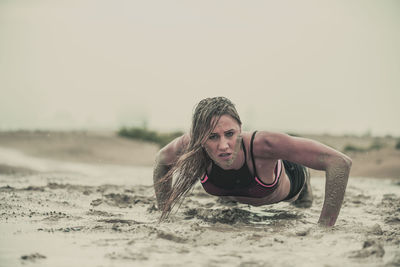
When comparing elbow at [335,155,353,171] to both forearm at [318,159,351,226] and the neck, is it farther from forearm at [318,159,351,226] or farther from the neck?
the neck

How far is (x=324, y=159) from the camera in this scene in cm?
343

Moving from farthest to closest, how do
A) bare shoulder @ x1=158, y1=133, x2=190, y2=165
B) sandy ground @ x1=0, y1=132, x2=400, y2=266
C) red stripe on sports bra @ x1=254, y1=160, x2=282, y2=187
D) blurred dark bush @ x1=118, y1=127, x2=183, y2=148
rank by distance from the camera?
blurred dark bush @ x1=118, y1=127, x2=183, y2=148, bare shoulder @ x1=158, y1=133, x2=190, y2=165, red stripe on sports bra @ x1=254, y1=160, x2=282, y2=187, sandy ground @ x1=0, y1=132, x2=400, y2=266

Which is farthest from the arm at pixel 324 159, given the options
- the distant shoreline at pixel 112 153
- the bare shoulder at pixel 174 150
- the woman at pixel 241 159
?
the distant shoreline at pixel 112 153

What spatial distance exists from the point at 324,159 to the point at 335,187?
24cm

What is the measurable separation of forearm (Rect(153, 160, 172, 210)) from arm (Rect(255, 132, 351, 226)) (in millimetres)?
1246

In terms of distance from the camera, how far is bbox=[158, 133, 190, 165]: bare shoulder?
4070 millimetres

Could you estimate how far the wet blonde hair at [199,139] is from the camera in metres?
3.41

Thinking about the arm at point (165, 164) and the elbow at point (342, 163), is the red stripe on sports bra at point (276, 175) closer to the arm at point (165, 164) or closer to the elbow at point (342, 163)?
the elbow at point (342, 163)

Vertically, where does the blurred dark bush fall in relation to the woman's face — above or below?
below

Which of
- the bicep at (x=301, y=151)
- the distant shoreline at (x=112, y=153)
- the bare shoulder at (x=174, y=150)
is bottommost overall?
the distant shoreline at (x=112, y=153)

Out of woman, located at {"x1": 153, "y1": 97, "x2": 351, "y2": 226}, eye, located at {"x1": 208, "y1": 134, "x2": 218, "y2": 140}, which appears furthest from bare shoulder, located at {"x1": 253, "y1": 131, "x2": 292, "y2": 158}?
eye, located at {"x1": 208, "y1": 134, "x2": 218, "y2": 140}

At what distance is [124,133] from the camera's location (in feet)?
57.2

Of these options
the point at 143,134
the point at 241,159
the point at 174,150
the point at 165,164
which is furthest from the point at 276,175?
the point at 143,134

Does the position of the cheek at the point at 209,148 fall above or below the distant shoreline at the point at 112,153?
above
